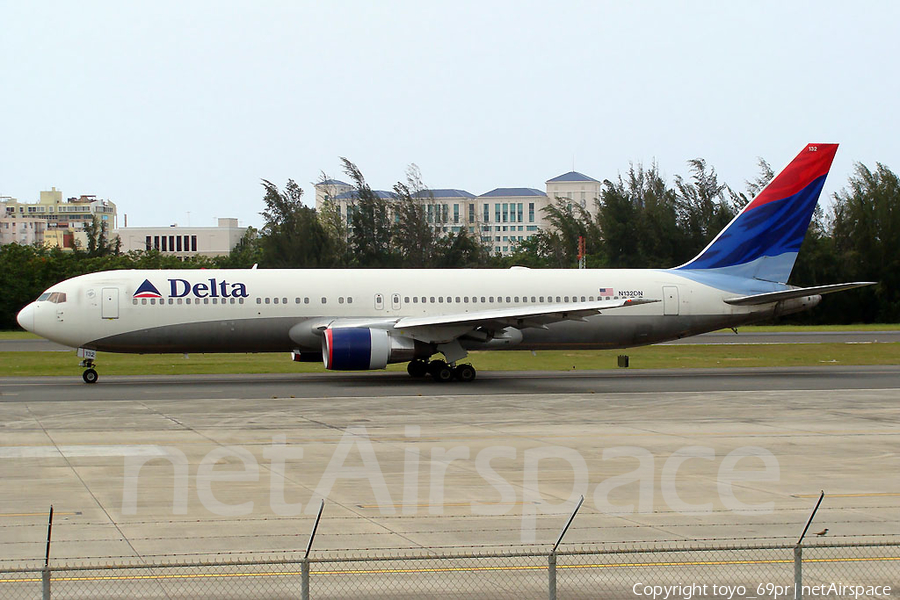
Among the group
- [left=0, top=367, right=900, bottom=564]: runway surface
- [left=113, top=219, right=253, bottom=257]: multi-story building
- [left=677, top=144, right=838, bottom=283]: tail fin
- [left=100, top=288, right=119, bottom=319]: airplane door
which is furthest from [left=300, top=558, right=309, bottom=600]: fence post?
[left=113, top=219, right=253, bottom=257]: multi-story building

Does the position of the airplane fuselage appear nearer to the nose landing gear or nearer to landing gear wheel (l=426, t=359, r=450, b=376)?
the nose landing gear

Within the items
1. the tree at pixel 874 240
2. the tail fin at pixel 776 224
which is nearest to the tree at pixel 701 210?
the tree at pixel 874 240

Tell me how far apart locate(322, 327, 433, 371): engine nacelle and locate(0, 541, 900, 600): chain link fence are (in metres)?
19.9

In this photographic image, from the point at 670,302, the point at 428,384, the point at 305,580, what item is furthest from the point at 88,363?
the point at 305,580

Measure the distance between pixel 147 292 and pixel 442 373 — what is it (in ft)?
32.4

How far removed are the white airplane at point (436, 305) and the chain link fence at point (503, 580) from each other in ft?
65.7

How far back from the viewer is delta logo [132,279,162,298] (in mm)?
31547

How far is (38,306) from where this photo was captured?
31.7 m

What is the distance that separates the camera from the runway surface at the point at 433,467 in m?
11.6

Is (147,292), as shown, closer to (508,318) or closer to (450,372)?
(450,372)

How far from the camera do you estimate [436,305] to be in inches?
1318

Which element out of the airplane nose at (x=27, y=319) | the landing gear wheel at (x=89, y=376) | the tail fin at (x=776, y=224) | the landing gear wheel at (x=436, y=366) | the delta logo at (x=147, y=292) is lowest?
the landing gear wheel at (x=89, y=376)

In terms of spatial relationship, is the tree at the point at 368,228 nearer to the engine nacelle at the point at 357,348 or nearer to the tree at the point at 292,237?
the tree at the point at 292,237

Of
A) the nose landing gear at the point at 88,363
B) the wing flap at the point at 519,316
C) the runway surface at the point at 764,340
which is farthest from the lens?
the runway surface at the point at 764,340
